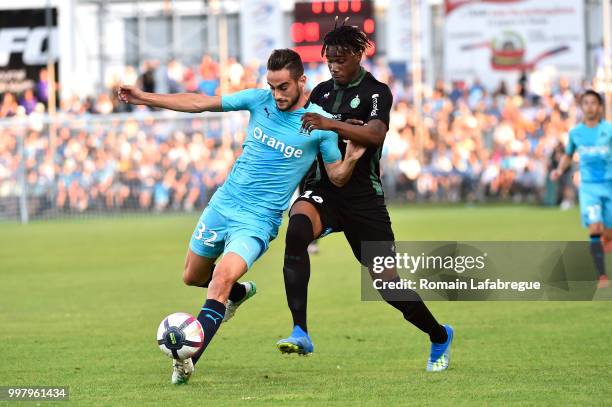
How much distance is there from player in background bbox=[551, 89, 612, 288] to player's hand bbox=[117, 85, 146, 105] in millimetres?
7948

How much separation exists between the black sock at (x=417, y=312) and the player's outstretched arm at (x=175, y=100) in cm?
179

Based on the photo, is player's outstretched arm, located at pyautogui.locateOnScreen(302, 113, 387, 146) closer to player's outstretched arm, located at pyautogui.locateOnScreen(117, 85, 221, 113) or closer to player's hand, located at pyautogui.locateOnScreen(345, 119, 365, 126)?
player's hand, located at pyautogui.locateOnScreen(345, 119, 365, 126)

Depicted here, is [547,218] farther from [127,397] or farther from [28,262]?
[127,397]

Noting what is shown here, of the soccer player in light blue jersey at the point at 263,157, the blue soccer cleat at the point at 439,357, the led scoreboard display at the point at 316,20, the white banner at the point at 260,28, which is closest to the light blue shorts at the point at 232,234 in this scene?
the soccer player in light blue jersey at the point at 263,157

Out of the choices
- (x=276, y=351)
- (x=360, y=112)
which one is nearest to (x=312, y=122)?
(x=360, y=112)

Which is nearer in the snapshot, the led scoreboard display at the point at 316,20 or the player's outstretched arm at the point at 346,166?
the player's outstretched arm at the point at 346,166

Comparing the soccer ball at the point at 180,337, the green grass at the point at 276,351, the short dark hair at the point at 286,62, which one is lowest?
the green grass at the point at 276,351

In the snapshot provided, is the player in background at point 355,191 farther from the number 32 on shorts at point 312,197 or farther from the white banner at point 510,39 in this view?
the white banner at point 510,39

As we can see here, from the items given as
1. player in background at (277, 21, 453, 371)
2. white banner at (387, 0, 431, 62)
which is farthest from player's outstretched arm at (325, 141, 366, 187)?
white banner at (387, 0, 431, 62)

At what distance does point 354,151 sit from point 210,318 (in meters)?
1.53

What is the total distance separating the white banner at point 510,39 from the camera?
1706 inches

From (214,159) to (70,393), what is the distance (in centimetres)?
2700

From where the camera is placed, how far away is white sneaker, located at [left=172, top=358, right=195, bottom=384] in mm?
8148

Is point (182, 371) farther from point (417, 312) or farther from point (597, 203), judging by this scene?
point (597, 203)
